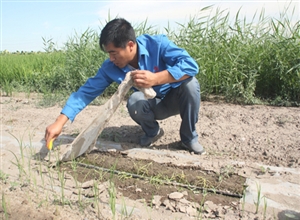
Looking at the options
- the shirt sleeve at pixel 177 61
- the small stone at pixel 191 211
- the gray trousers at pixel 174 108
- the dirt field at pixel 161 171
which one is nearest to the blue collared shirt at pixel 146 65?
the shirt sleeve at pixel 177 61

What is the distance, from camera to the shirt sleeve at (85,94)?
2.21 metres

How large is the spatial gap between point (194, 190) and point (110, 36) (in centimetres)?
116

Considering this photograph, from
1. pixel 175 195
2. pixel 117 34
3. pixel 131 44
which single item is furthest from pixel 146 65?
pixel 175 195

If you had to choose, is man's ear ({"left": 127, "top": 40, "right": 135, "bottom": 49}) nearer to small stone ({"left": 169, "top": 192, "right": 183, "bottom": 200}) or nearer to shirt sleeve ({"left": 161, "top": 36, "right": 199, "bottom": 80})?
shirt sleeve ({"left": 161, "top": 36, "right": 199, "bottom": 80})

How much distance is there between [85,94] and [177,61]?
2.49 feet

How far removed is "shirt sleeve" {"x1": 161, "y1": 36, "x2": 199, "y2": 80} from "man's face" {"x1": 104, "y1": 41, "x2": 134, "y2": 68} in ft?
0.92

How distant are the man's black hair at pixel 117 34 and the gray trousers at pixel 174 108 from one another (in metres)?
0.57

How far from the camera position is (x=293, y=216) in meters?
1.53

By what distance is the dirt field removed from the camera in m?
1.68

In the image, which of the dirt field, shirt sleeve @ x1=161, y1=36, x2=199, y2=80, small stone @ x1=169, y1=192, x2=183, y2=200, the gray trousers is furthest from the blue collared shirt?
small stone @ x1=169, y1=192, x2=183, y2=200

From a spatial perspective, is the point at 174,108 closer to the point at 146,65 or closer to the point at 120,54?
the point at 146,65

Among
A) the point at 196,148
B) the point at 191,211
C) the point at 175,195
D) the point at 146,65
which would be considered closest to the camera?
the point at 191,211

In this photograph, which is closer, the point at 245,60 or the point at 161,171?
the point at 161,171

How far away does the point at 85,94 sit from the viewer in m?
2.34
